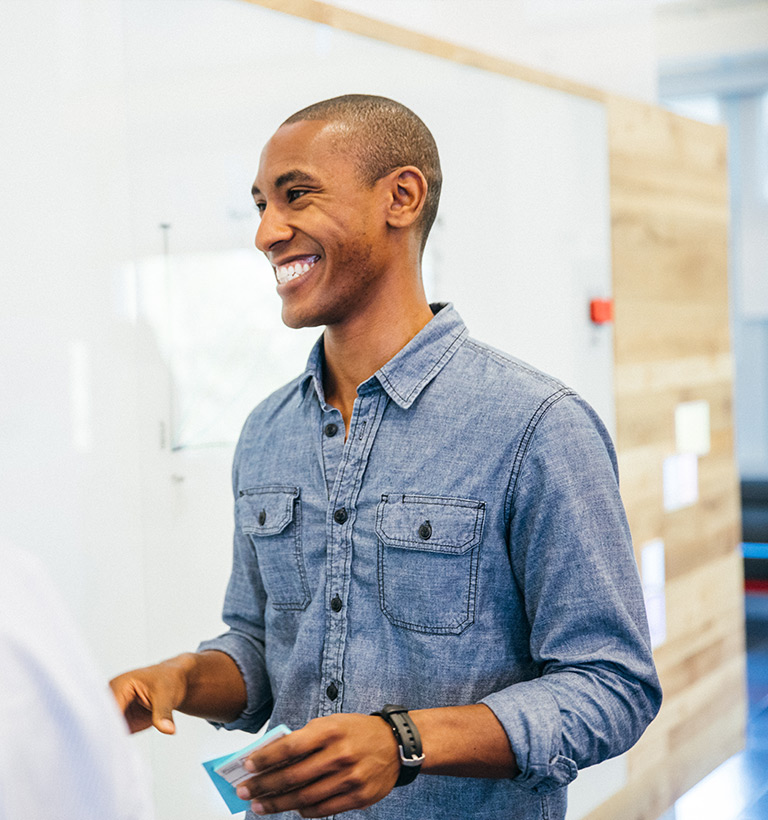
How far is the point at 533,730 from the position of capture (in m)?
1.19

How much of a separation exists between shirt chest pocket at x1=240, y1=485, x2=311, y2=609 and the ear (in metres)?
0.40

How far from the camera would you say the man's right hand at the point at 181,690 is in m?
1.30

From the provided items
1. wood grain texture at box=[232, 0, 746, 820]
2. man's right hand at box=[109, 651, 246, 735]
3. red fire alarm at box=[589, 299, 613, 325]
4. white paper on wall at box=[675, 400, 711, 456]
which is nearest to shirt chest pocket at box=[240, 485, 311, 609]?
man's right hand at box=[109, 651, 246, 735]

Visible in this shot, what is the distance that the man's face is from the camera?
138 cm

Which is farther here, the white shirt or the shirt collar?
the shirt collar

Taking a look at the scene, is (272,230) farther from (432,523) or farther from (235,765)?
(235,765)

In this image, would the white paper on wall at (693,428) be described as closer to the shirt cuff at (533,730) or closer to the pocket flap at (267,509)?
the pocket flap at (267,509)

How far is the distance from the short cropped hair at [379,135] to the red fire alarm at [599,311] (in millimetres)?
2069

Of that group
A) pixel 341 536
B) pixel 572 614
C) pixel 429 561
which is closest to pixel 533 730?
pixel 572 614

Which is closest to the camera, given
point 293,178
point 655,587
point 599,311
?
point 293,178

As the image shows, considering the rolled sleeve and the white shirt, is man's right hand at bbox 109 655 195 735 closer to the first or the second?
the rolled sleeve

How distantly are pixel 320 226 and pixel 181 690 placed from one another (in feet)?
2.07

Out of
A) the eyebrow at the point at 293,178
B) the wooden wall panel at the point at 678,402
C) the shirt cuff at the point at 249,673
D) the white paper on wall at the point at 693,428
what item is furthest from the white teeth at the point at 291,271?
the white paper on wall at the point at 693,428

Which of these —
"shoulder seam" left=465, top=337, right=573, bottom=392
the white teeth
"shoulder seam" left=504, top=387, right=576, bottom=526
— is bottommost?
"shoulder seam" left=504, top=387, right=576, bottom=526
